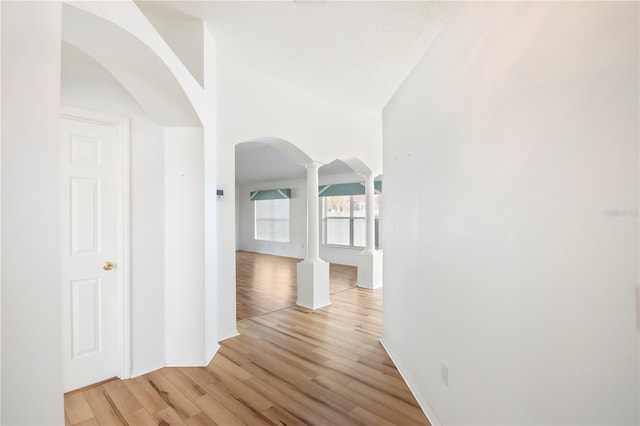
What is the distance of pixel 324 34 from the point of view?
8.32ft

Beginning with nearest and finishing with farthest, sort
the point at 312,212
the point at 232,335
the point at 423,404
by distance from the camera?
the point at 423,404
the point at 232,335
the point at 312,212

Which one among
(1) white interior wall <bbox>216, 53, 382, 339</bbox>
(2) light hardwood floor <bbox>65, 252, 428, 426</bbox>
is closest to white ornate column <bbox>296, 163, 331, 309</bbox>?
(1) white interior wall <bbox>216, 53, 382, 339</bbox>

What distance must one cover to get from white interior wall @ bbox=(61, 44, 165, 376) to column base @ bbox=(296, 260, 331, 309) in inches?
79.9

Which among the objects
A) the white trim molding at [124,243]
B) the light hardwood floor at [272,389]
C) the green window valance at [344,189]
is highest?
the green window valance at [344,189]

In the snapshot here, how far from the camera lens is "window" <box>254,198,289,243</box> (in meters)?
9.55

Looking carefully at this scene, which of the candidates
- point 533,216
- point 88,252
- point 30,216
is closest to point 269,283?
point 88,252

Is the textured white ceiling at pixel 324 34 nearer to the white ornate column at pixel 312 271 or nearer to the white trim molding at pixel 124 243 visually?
the white trim molding at pixel 124 243

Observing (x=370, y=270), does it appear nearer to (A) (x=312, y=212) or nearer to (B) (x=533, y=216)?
(A) (x=312, y=212)

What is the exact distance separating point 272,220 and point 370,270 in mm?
5415

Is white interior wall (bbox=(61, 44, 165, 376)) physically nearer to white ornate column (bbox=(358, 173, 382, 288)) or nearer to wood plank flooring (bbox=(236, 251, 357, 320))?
wood plank flooring (bbox=(236, 251, 357, 320))

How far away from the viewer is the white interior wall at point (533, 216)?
0.72 metres

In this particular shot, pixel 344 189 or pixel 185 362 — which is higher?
pixel 344 189

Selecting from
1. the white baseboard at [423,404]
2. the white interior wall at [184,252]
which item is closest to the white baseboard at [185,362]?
the white interior wall at [184,252]

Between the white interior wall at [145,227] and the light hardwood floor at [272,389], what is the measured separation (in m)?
0.27
